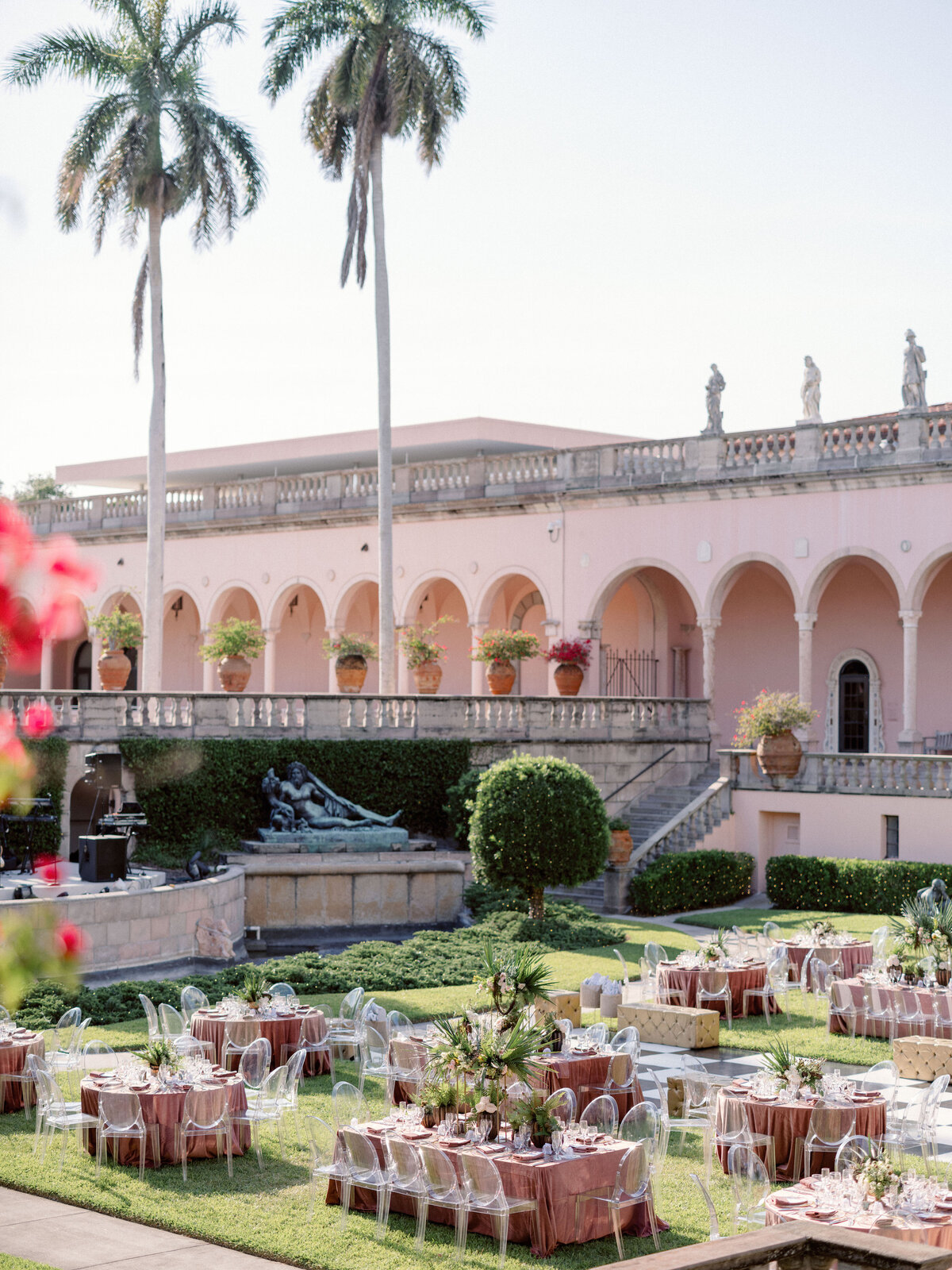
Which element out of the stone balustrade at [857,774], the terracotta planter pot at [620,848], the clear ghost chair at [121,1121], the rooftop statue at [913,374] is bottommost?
the clear ghost chair at [121,1121]

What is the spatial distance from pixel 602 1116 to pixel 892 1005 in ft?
19.8

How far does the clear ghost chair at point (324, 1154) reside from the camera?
9094 mm

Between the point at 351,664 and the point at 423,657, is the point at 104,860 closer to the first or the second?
the point at 351,664

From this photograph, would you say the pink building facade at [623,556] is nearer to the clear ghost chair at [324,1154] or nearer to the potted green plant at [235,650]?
the potted green plant at [235,650]

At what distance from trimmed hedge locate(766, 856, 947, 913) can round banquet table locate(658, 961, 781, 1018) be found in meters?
6.76

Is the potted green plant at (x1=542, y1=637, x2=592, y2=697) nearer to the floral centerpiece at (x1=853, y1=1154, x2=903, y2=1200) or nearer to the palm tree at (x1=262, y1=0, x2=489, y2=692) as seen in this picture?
the palm tree at (x1=262, y1=0, x2=489, y2=692)

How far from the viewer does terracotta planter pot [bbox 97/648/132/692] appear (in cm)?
2959

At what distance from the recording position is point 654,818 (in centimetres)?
2528

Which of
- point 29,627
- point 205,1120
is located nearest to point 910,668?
point 205,1120

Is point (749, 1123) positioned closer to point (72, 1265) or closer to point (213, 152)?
point (72, 1265)

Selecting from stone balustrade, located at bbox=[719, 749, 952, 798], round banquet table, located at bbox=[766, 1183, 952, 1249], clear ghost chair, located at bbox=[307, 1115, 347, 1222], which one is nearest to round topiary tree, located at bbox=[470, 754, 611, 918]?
stone balustrade, located at bbox=[719, 749, 952, 798]

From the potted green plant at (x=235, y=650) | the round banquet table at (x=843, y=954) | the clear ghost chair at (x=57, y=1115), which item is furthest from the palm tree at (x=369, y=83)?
the clear ghost chair at (x=57, y=1115)

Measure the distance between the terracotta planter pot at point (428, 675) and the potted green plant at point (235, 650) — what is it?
3008mm

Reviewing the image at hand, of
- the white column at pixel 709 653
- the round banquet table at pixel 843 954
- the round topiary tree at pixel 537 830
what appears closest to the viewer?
the round banquet table at pixel 843 954
